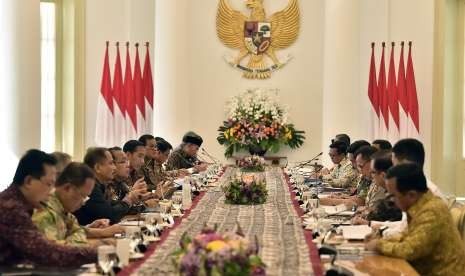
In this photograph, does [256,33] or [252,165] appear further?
[256,33]

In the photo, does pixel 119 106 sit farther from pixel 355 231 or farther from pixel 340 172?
pixel 355 231

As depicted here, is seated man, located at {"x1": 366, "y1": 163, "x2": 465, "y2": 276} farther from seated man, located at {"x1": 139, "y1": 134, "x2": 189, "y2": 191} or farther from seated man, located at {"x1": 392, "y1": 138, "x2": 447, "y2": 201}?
seated man, located at {"x1": 139, "y1": 134, "x2": 189, "y2": 191}

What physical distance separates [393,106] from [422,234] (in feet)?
24.0

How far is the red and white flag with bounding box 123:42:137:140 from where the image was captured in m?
10.6

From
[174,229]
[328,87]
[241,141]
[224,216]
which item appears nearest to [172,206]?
[224,216]

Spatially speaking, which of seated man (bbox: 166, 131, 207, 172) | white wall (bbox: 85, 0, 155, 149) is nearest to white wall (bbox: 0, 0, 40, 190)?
seated man (bbox: 166, 131, 207, 172)

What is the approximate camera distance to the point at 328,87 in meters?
11.1

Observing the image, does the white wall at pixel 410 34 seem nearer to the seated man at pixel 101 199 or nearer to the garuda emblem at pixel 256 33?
the garuda emblem at pixel 256 33

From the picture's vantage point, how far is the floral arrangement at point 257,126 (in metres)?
10.7

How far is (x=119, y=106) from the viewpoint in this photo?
34.7ft

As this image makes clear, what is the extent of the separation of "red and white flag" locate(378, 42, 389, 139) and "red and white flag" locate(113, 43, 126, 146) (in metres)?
3.84

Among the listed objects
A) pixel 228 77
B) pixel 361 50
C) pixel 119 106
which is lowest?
pixel 119 106

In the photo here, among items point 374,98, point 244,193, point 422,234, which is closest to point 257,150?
point 374,98

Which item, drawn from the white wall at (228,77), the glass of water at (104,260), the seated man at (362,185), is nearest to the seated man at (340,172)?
the seated man at (362,185)
